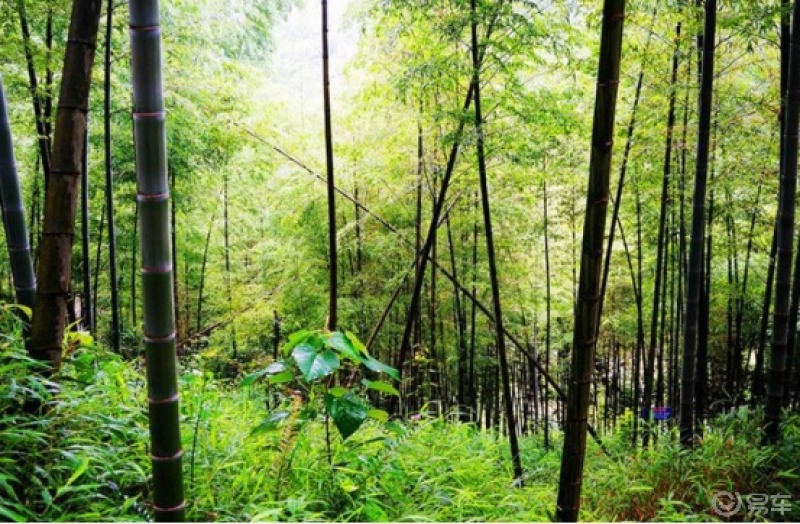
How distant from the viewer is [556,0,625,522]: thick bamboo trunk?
1546 mm

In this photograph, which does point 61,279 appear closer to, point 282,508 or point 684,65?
point 282,508

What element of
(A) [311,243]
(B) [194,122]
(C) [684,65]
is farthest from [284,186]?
(C) [684,65]

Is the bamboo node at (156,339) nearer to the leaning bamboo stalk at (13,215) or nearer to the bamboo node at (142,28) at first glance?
the bamboo node at (142,28)

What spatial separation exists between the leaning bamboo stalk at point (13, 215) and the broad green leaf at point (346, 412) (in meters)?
1.59

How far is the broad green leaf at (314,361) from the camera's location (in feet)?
5.92

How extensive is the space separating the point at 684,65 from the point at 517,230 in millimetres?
3236

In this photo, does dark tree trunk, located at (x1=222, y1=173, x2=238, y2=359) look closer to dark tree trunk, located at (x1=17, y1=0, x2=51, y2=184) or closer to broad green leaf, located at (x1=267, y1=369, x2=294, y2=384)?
dark tree trunk, located at (x1=17, y1=0, x2=51, y2=184)

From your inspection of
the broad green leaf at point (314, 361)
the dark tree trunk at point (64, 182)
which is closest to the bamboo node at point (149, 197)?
the broad green leaf at point (314, 361)

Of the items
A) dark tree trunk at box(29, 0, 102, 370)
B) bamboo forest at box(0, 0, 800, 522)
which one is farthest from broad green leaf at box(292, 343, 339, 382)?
dark tree trunk at box(29, 0, 102, 370)

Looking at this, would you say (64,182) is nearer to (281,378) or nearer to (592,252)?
(281,378)

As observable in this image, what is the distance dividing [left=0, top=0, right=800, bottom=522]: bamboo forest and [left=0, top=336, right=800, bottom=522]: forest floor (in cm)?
2

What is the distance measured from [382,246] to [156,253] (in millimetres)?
5390

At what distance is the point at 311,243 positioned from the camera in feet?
24.4

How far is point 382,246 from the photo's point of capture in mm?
6883
